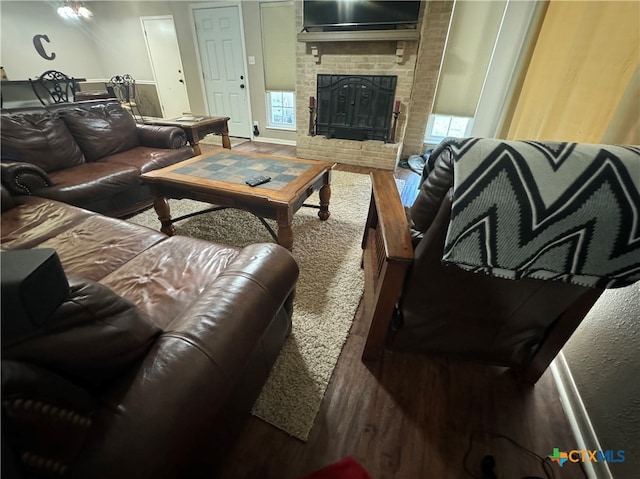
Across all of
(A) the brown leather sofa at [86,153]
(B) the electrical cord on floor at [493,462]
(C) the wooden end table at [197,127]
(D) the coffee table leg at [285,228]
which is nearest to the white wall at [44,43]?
(C) the wooden end table at [197,127]

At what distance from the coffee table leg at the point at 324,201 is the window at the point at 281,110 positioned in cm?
295

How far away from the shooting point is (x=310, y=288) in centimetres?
164

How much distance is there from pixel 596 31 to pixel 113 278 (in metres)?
2.44

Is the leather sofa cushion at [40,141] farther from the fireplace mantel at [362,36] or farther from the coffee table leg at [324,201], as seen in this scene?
the fireplace mantel at [362,36]

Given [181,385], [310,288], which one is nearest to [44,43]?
[310,288]

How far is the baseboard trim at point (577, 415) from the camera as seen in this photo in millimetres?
903

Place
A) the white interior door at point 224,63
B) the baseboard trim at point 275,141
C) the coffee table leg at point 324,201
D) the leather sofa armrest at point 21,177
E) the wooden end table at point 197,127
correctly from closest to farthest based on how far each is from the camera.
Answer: the leather sofa armrest at point 21,177, the coffee table leg at point 324,201, the wooden end table at point 197,127, the white interior door at point 224,63, the baseboard trim at point 275,141

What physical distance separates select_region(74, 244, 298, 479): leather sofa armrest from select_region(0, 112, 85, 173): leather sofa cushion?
2144 mm

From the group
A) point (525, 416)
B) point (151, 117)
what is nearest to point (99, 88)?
point (151, 117)

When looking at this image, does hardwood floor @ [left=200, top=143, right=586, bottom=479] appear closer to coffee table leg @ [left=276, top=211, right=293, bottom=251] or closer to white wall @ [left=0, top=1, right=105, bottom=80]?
coffee table leg @ [left=276, top=211, right=293, bottom=251]

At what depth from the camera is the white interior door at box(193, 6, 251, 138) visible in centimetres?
430

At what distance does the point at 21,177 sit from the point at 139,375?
192 cm

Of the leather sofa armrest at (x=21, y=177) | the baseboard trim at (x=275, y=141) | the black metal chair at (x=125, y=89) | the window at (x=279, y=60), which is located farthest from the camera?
the black metal chair at (x=125, y=89)

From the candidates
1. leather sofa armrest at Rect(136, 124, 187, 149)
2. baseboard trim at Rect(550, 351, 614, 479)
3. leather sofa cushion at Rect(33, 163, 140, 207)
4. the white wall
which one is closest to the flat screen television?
leather sofa armrest at Rect(136, 124, 187, 149)
